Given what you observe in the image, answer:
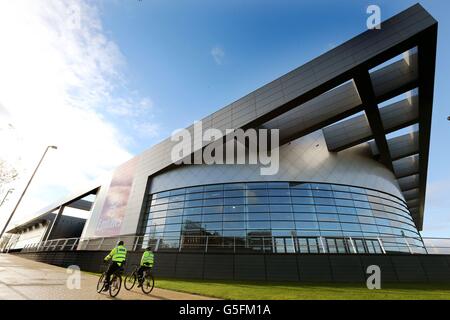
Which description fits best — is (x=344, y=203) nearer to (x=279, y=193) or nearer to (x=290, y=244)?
(x=279, y=193)

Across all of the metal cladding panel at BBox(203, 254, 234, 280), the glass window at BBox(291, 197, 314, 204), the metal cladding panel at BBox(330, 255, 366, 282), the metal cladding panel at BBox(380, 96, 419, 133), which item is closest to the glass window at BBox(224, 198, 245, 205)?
the glass window at BBox(291, 197, 314, 204)

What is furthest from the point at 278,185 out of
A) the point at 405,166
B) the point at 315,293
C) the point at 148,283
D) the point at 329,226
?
the point at 405,166

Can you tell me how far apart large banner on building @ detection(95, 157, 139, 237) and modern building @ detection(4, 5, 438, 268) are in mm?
185

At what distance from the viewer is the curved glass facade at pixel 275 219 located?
16.2 m

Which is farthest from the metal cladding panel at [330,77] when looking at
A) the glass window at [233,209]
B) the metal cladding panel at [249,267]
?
the metal cladding panel at [249,267]

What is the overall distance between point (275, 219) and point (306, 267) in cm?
511

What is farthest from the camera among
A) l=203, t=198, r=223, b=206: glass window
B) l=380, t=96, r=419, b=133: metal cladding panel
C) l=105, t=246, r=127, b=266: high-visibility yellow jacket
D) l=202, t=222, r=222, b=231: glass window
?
Result: l=203, t=198, r=223, b=206: glass window

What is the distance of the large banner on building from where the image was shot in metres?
22.8

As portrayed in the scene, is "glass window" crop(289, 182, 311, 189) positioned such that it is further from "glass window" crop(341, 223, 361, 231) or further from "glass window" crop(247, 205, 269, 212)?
"glass window" crop(341, 223, 361, 231)

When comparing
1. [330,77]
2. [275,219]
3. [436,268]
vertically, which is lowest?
[436,268]

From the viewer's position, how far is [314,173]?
19.1 m
